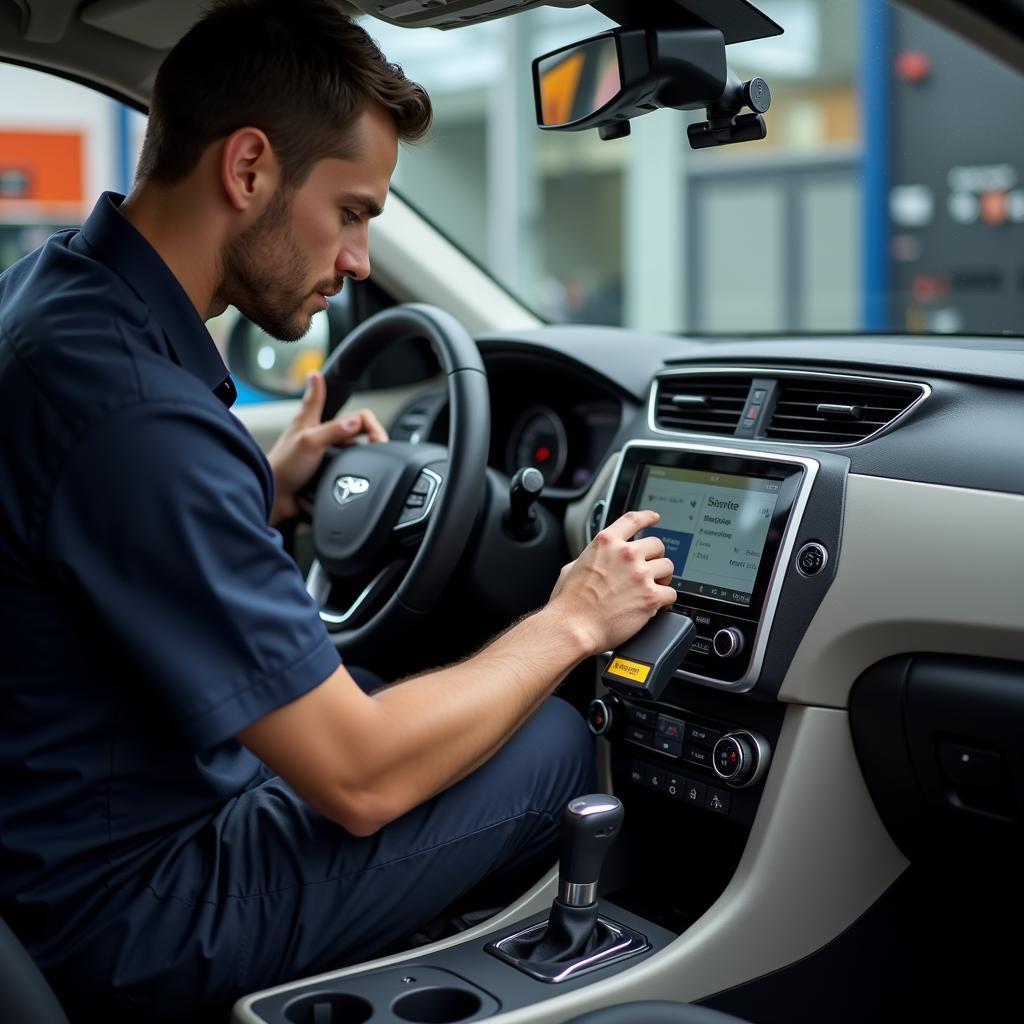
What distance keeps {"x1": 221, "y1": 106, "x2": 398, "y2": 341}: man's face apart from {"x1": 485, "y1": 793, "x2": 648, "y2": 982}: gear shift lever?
0.65 m

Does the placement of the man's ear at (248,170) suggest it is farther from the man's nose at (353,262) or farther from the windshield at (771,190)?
the windshield at (771,190)

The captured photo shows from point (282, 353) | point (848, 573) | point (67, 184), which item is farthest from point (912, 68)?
point (67, 184)

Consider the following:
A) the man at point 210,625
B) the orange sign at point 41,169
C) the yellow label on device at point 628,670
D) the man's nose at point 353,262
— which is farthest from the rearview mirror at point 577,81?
the orange sign at point 41,169

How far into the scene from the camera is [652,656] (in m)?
1.58

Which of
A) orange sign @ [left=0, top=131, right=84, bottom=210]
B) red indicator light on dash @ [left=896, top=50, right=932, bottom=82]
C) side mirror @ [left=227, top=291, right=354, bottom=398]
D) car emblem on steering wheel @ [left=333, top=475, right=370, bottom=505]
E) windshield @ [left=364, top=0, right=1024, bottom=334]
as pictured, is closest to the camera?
car emblem on steering wheel @ [left=333, top=475, right=370, bottom=505]

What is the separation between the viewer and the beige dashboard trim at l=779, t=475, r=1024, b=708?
153 centimetres

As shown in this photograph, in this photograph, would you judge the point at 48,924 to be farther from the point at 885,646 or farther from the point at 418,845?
the point at 885,646

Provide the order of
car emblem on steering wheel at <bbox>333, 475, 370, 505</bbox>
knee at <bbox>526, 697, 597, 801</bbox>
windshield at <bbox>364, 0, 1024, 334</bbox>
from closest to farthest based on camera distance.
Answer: knee at <bbox>526, 697, 597, 801</bbox>
car emblem on steering wheel at <bbox>333, 475, 370, 505</bbox>
windshield at <bbox>364, 0, 1024, 334</bbox>

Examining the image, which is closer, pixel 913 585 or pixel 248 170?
pixel 248 170

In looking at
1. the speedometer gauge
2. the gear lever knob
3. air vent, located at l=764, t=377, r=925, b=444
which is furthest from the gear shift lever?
the speedometer gauge

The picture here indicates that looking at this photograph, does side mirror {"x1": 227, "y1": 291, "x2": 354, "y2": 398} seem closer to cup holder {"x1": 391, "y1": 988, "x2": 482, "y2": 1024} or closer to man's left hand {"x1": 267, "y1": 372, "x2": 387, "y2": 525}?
man's left hand {"x1": 267, "y1": 372, "x2": 387, "y2": 525}

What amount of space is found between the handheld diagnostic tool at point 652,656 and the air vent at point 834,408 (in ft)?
1.10

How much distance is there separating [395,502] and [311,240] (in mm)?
713

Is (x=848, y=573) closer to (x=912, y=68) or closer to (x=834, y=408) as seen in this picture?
(x=834, y=408)
